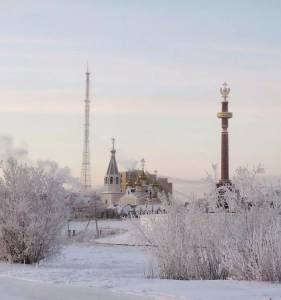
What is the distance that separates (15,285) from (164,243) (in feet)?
11.7

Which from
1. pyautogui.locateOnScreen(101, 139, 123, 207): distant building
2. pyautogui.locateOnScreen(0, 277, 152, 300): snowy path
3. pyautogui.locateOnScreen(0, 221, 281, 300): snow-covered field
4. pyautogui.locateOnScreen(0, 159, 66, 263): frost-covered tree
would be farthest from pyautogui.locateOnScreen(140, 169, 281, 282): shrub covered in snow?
pyautogui.locateOnScreen(101, 139, 123, 207): distant building

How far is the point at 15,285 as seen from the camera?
1363 cm

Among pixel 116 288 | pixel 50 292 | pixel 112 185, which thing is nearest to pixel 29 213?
pixel 50 292

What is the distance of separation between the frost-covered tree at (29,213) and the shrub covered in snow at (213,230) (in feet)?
15.5

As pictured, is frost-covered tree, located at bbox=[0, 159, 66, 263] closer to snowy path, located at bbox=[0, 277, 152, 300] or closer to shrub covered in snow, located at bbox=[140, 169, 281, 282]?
shrub covered in snow, located at bbox=[140, 169, 281, 282]

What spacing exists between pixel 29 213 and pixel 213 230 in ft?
21.4

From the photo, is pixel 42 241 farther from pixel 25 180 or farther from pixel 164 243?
pixel 164 243

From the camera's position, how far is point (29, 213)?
19.2 metres

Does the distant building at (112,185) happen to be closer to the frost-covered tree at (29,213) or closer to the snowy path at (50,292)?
the frost-covered tree at (29,213)

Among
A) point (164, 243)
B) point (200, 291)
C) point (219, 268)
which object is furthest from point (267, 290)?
point (164, 243)

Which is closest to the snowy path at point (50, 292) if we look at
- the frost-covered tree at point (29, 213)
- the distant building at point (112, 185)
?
the frost-covered tree at point (29, 213)

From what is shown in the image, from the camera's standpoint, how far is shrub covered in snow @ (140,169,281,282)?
47.3 feet

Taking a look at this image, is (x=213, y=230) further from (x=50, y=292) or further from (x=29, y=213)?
(x=29, y=213)

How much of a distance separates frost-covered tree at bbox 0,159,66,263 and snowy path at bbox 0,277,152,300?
17.4ft
